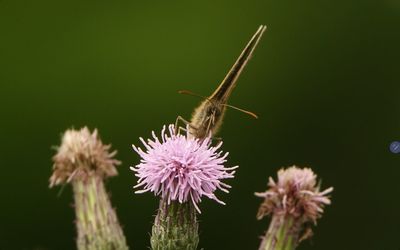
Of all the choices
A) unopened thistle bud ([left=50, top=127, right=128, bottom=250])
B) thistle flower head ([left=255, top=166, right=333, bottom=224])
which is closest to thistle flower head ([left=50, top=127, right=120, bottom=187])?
unopened thistle bud ([left=50, top=127, right=128, bottom=250])

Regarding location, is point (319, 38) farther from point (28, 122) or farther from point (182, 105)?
point (28, 122)

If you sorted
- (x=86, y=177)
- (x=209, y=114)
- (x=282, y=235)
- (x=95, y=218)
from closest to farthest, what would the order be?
1. (x=209, y=114)
2. (x=282, y=235)
3. (x=95, y=218)
4. (x=86, y=177)

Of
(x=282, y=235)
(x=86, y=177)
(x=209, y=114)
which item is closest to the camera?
(x=209, y=114)

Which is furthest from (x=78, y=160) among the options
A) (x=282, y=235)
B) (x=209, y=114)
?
(x=282, y=235)

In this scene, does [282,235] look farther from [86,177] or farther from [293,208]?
[86,177]

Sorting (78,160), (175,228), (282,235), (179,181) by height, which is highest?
(78,160)

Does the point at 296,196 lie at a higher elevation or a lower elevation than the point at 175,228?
higher

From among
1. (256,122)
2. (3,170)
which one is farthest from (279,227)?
(3,170)
